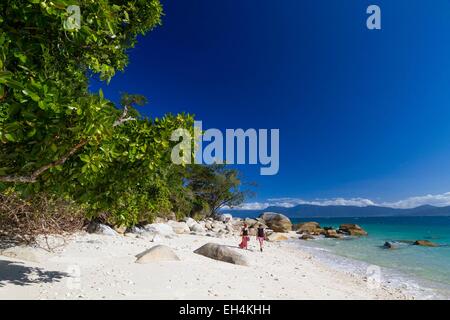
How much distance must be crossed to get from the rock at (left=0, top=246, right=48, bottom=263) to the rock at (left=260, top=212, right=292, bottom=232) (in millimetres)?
47618

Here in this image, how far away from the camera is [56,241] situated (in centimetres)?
1455

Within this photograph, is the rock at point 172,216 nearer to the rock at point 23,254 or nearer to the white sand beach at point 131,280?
the white sand beach at point 131,280

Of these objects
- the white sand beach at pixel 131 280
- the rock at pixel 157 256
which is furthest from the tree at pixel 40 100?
the rock at pixel 157 256

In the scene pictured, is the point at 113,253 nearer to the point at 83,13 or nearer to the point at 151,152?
the point at 151,152

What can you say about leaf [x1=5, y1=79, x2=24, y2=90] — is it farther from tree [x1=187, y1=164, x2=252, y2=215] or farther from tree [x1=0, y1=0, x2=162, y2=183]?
tree [x1=187, y1=164, x2=252, y2=215]

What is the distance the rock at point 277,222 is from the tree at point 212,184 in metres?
8.79

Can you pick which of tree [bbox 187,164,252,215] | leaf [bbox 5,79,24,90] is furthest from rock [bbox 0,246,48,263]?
tree [bbox 187,164,252,215]

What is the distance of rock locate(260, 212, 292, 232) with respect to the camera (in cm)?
5784

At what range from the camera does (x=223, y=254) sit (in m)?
15.4

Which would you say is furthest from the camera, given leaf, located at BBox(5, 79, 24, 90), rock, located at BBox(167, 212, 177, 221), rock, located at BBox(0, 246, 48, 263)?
rock, located at BBox(167, 212, 177, 221)

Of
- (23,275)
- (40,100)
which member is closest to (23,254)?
(23,275)

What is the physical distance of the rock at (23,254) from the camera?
1129 centimetres
